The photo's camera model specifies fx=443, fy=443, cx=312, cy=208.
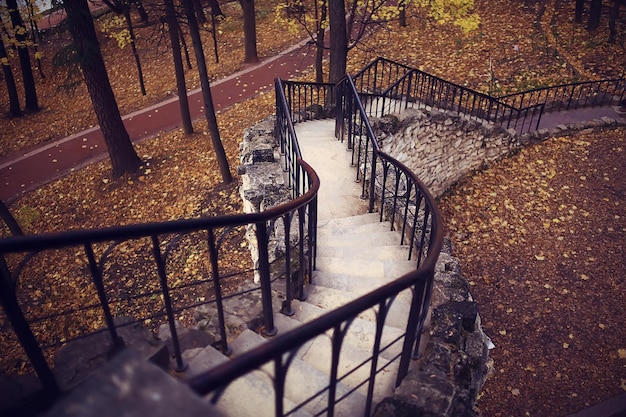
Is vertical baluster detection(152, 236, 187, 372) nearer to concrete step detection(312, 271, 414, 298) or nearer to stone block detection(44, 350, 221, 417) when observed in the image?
stone block detection(44, 350, 221, 417)

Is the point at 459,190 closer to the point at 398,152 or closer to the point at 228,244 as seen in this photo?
the point at 398,152

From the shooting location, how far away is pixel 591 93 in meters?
13.2

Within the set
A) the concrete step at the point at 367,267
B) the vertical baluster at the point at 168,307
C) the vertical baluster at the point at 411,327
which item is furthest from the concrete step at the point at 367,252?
the vertical baluster at the point at 168,307

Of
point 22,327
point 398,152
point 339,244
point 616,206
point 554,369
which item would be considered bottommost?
point 554,369

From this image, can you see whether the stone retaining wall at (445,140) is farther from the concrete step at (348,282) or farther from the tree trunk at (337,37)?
the concrete step at (348,282)

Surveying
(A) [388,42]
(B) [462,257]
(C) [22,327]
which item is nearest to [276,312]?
(C) [22,327]

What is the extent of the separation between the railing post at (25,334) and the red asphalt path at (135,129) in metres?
11.5

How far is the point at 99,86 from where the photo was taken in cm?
1033

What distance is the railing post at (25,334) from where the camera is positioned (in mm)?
2354

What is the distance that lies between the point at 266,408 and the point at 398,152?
7.60 meters

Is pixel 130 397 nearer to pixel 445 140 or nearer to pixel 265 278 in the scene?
pixel 265 278

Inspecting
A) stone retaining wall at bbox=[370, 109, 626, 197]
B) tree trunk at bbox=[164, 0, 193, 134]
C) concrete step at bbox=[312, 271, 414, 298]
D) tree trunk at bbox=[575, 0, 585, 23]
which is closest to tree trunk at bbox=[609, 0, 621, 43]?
tree trunk at bbox=[575, 0, 585, 23]

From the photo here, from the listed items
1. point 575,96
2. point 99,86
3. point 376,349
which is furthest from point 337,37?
point 376,349

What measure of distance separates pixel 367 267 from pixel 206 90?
6730 millimetres
